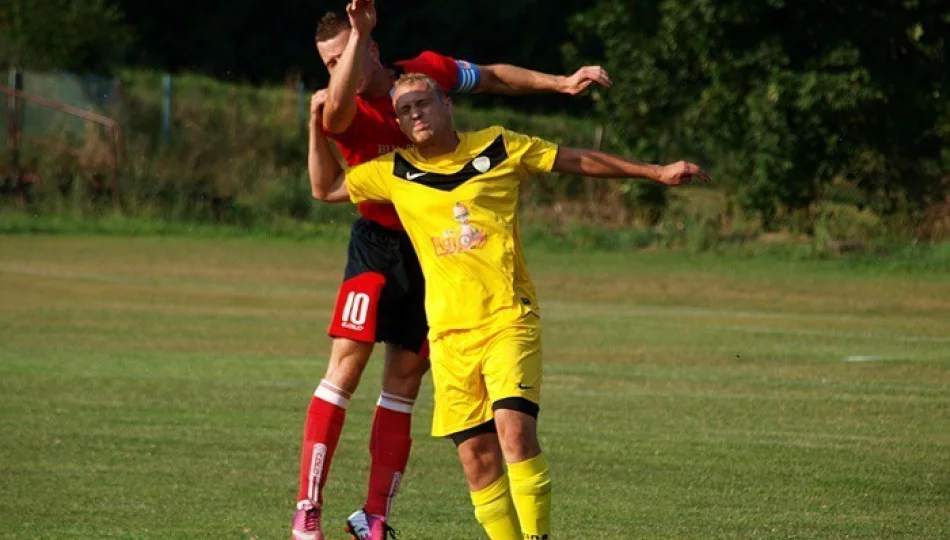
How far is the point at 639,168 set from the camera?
6.47 m

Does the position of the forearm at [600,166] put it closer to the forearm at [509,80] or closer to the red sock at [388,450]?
the forearm at [509,80]

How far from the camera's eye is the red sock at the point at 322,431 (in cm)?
730

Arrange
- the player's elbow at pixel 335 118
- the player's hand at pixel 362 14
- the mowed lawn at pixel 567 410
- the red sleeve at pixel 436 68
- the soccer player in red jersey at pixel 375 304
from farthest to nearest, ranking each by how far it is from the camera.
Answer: the mowed lawn at pixel 567 410 < the red sleeve at pixel 436 68 < the soccer player in red jersey at pixel 375 304 < the player's elbow at pixel 335 118 < the player's hand at pixel 362 14

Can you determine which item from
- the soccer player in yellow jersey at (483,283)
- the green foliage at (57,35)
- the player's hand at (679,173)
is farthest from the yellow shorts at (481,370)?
the green foliage at (57,35)

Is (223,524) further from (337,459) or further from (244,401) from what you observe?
(244,401)

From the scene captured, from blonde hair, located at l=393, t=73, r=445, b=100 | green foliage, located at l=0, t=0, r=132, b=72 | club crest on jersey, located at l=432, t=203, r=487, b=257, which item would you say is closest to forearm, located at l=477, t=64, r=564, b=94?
blonde hair, located at l=393, t=73, r=445, b=100

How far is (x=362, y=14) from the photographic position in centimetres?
664

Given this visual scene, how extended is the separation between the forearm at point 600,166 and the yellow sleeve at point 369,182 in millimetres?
653

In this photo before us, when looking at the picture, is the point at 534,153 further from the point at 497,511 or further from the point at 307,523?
the point at 307,523

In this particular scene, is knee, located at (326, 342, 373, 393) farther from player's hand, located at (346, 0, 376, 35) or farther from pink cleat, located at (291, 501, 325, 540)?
player's hand, located at (346, 0, 376, 35)

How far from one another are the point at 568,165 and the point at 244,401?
568 cm

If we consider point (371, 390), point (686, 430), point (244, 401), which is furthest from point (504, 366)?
point (371, 390)

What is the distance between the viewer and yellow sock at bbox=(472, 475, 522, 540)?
6.44m

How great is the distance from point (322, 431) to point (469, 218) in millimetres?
1324
